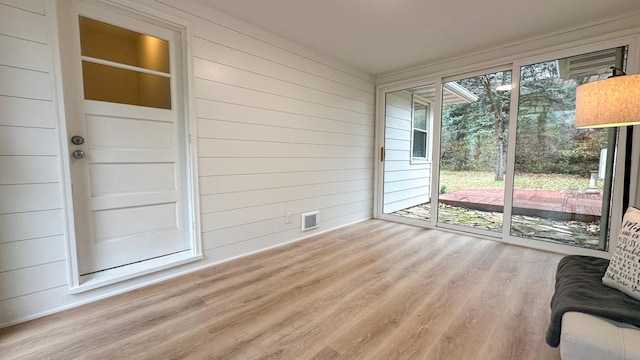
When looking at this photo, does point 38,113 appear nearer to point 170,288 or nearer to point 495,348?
point 170,288

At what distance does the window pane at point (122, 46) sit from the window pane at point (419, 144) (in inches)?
163

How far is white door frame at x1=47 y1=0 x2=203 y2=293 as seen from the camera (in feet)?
5.82

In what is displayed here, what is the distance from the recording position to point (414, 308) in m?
1.88

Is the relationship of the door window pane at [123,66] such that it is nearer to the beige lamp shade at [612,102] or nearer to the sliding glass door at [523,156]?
the beige lamp shade at [612,102]

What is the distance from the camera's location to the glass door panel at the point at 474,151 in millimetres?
3322

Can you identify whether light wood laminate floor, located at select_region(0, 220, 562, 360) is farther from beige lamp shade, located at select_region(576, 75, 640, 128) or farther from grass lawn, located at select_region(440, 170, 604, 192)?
beige lamp shade, located at select_region(576, 75, 640, 128)

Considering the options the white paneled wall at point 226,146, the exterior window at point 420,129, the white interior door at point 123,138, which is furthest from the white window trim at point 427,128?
the white interior door at point 123,138

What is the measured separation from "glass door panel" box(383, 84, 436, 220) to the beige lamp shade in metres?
2.73

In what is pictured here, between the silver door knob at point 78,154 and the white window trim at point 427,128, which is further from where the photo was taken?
the white window trim at point 427,128

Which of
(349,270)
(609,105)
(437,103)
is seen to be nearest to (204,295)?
(349,270)

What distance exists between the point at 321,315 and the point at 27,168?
207cm

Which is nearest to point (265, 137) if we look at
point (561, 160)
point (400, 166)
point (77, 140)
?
point (77, 140)

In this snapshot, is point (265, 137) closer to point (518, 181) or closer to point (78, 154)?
point (78, 154)

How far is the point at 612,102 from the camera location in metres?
1.43
